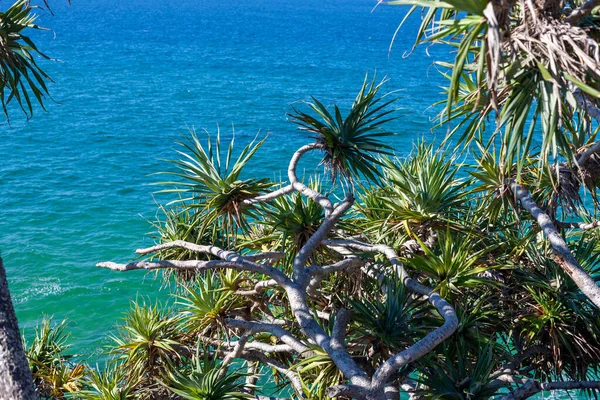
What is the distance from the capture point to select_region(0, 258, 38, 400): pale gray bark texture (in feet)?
20.3

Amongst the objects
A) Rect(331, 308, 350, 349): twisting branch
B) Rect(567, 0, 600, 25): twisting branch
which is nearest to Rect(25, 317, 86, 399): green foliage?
Rect(331, 308, 350, 349): twisting branch

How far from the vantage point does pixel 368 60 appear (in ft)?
196

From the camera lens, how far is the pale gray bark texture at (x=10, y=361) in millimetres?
6191

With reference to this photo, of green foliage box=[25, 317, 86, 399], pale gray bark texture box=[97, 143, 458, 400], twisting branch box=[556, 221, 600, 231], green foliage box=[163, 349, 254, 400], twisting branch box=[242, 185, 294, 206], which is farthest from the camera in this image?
green foliage box=[25, 317, 86, 399]

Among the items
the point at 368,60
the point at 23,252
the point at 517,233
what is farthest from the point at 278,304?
the point at 368,60

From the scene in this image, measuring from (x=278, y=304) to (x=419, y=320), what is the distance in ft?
9.17

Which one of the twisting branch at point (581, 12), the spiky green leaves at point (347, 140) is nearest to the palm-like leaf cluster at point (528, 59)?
the twisting branch at point (581, 12)

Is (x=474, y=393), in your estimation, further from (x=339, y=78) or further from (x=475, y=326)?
(x=339, y=78)

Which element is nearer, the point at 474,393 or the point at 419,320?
the point at 474,393

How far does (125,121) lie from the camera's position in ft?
120

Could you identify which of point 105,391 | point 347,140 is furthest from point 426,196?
point 105,391

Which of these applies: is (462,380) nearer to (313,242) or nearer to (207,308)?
(313,242)

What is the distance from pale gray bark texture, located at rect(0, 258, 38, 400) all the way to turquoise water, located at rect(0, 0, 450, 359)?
4425 millimetres

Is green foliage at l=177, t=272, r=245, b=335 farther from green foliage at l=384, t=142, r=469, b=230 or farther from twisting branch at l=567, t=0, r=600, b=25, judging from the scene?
twisting branch at l=567, t=0, r=600, b=25
